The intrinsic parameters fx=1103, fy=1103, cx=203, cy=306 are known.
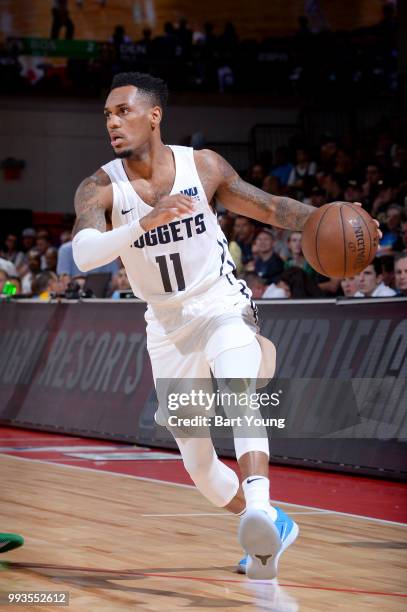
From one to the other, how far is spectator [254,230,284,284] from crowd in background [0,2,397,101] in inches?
425

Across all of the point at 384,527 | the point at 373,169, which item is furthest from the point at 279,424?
the point at 373,169

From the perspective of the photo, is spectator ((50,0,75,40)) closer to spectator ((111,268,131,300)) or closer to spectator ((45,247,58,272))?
spectator ((45,247,58,272))

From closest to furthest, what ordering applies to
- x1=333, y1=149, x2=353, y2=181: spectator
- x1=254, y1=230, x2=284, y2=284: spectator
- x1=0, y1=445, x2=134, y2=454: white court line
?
x1=0, y1=445, x2=134, y2=454: white court line
x1=254, y1=230, x2=284, y2=284: spectator
x1=333, y1=149, x2=353, y2=181: spectator

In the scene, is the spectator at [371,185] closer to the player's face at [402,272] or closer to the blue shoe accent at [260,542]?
the player's face at [402,272]

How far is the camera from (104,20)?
25.7 m

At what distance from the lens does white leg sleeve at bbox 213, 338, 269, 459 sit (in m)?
4.77

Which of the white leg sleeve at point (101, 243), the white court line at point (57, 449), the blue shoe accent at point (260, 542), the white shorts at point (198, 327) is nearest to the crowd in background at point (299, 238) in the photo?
the white court line at point (57, 449)

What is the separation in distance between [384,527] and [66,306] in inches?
240

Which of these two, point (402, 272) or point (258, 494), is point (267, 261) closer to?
point (402, 272)

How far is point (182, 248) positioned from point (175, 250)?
0.11ft

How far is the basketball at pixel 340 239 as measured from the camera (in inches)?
204

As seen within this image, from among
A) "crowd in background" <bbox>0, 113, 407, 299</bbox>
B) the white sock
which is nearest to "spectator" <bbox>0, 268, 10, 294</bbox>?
"crowd in background" <bbox>0, 113, 407, 299</bbox>

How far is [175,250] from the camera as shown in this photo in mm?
5180

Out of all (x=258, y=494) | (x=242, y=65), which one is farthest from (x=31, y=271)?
(x=258, y=494)
